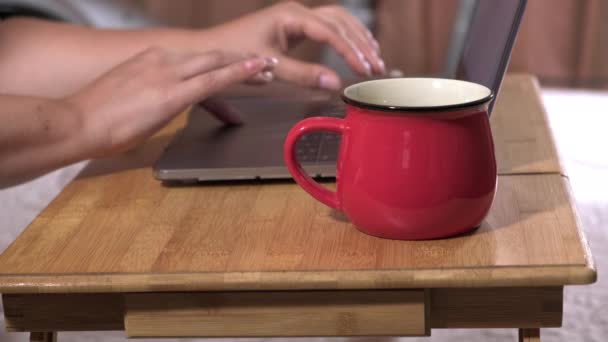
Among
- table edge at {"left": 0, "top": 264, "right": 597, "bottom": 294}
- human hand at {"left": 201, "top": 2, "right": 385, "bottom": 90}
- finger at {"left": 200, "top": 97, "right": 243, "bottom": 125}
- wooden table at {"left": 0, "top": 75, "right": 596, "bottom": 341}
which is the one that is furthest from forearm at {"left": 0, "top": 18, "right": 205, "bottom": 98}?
table edge at {"left": 0, "top": 264, "right": 597, "bottom": 294}

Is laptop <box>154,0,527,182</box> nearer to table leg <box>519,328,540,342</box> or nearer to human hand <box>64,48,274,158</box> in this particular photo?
human hand <box>64,48,274,158</box>

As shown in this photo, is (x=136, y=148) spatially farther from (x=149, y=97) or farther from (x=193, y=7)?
(x=193, y=7)

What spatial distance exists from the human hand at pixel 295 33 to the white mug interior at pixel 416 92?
0.34 meters

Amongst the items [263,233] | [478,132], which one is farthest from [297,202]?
[478,132]

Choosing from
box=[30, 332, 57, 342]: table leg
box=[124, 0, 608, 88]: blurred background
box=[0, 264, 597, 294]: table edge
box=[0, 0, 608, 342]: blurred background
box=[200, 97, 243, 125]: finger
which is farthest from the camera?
box=[124, 0, 608, 88]: blurred background

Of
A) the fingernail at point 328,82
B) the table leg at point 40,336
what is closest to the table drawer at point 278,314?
the table leg at point 40,336

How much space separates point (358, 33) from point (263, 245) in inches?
19.8

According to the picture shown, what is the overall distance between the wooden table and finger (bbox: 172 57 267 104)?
0.17m

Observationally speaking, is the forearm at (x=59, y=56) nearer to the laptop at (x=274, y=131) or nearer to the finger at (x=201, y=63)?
the laptop at (x=274, y=131)

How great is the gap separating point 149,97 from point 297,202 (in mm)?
190

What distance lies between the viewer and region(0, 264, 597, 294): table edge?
557 millimetres

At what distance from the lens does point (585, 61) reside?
2.55m

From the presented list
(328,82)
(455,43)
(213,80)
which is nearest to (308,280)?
(213,80)

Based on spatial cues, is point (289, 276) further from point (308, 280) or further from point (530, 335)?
point (530, 335)
